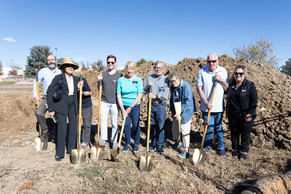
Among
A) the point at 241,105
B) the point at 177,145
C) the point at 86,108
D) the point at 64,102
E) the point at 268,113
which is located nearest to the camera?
the point at 241,105

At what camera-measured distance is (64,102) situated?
3.69 metres

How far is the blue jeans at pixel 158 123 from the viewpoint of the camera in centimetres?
385

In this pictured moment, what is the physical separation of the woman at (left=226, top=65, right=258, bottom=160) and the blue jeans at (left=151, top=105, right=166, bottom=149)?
140cm

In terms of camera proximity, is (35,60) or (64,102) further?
(35,60)

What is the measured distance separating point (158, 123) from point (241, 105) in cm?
172

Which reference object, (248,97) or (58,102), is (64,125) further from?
(248,97)

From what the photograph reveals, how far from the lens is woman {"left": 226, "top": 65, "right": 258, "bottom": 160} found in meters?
3.49

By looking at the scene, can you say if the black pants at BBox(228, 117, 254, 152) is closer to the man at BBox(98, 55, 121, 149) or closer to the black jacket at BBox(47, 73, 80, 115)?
the man at BBox(98, 55, 121, 149)

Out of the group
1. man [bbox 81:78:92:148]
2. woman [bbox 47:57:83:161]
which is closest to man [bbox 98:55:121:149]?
man [bbox 81:78:92:148]

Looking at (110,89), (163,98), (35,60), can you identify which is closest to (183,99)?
(163,98)

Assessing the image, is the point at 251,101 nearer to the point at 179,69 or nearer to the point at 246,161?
the point at 246,161

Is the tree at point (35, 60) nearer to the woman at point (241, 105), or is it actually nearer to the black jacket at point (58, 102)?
the black jacket at point (58, 102)

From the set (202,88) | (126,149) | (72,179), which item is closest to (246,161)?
(202,88)

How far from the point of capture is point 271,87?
6.89 metres
